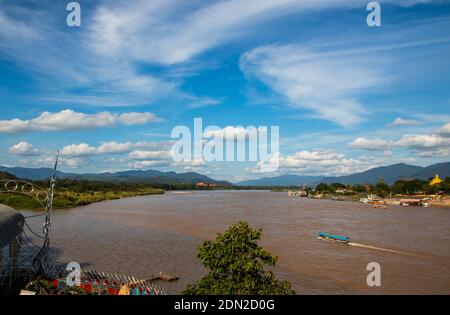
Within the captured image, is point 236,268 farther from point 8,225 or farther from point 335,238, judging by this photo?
point 335,238

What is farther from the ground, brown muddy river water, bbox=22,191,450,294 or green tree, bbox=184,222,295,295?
green tree, bbox=184,222,295,295

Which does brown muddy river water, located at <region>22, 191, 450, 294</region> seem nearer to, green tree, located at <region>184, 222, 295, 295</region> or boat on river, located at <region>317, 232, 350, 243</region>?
boat on river, located at <region>317, 232, 350, 243</region>

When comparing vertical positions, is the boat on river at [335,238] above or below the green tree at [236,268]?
below

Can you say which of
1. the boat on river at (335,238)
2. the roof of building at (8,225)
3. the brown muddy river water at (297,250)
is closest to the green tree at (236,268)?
the roof of building at (8,225)

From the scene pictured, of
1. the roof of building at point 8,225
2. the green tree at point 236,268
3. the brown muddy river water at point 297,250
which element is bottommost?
the brown muddy river water at point 297,250

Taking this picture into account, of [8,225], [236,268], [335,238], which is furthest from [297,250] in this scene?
[8,225]

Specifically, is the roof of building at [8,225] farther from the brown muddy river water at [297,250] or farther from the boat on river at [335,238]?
the boat on river at [335,238]

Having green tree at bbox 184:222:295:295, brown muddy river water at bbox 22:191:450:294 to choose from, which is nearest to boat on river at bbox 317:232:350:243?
brown muddy river water at bbox 22:191:450:294

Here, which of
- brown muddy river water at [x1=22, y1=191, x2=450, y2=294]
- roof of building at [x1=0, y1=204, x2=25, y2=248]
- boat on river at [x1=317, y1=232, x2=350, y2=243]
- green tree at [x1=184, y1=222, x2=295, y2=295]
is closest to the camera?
green tree at [x1=184, y1=222, x2=295, y2=295]
